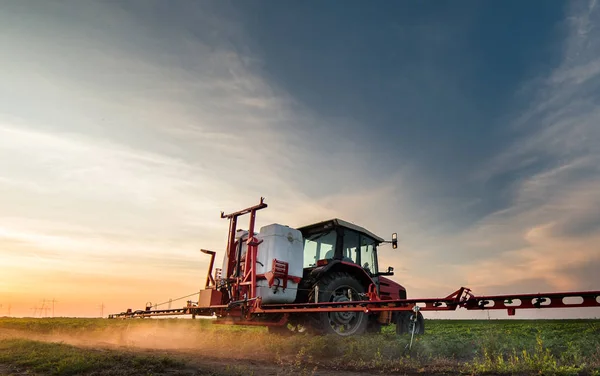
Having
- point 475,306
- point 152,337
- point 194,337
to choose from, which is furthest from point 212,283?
point 475,306

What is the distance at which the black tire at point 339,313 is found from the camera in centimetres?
1006

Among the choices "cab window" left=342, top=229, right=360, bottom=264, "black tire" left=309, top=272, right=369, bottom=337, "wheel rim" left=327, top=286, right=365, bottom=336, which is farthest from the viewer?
"cab window" left=342, top=229, right=360, bottom=264

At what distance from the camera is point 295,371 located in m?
6.64

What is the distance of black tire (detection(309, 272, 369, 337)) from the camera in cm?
1006

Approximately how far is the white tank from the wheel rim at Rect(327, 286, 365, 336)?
1.22 metres

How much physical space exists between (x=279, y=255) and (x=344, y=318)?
8.67 ft

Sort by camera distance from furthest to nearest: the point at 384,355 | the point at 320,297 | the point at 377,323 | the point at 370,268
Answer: the point at 370,268, the point at 377,323, the point at 320,297, the point at 384,355

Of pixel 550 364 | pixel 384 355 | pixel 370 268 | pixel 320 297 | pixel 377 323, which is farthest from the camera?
pixel 370 268

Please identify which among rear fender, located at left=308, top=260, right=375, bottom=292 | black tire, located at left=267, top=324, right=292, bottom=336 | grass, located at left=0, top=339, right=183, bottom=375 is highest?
rear fender, located at left=308, top=260, right=375, bottom=292

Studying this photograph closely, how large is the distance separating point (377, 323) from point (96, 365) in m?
7.69

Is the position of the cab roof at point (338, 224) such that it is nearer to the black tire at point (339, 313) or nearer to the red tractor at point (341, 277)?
the red tractor at point (341, 277)

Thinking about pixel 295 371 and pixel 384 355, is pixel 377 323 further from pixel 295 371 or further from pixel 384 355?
pixel 295 371

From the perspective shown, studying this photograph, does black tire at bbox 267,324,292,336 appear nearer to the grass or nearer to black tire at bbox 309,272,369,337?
black tire at bbox 309,272,369,337

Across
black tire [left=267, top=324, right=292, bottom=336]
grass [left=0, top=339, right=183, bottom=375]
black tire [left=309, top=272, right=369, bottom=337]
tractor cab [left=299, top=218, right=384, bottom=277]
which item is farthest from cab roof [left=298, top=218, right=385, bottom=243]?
grass [left=0, top=339, right=183, bottom=375]
